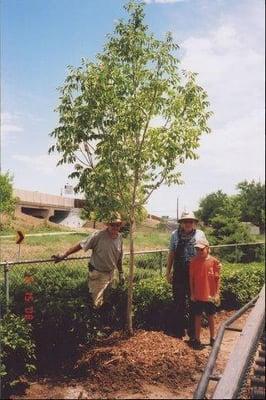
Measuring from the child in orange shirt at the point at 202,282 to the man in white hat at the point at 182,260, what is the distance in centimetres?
29

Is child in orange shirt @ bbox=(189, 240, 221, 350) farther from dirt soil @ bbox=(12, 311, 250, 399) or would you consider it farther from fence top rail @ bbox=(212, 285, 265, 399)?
fence top rail @ bbox=(212, 285, 265, 399)

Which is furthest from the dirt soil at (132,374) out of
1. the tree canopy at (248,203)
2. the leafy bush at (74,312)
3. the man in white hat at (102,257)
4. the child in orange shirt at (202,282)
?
the tree canopy at (248,203)

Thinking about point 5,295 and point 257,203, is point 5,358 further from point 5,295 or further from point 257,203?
point 257,203

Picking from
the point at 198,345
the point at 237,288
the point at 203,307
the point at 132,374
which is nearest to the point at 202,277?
the point at 203,307

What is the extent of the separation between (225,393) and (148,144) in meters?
4.36

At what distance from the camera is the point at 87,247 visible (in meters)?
7.70

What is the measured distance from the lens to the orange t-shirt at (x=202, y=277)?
7500 mm

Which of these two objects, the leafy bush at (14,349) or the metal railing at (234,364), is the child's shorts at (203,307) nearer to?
the metal railing at (234,364)

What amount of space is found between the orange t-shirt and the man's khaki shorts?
1.36 metres

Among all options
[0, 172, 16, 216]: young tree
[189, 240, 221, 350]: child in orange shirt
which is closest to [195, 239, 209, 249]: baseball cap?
[189, 240, 221, 350]: child in orange shirt

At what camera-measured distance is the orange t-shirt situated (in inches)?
295

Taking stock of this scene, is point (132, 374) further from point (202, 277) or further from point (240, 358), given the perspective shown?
point (240, 358)

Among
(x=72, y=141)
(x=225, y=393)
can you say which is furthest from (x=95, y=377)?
(x=72, y=141)

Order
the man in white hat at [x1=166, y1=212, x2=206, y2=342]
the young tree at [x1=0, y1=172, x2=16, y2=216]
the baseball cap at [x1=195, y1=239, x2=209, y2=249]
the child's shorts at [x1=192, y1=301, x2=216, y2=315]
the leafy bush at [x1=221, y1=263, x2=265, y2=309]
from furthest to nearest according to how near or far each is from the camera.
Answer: the young tree at [x1=0, y1=172, x2=16, y2=216], the leafy bush at [x1=221, y1=263, x2=265, y2=309], the man in white hat at [x1=166, y1=212, x2=206, y2=342], the child's shorts at [x1=192, y1=301, x2=216, y2=315], the baseball cap at [x1=195, y1=239, x2=209, y2=249]
